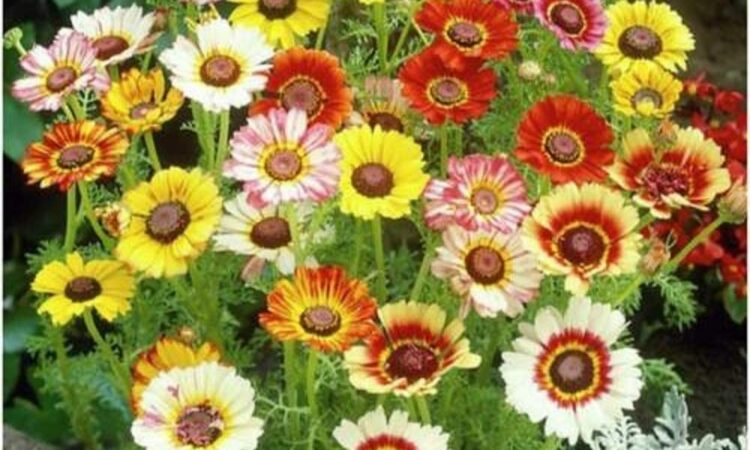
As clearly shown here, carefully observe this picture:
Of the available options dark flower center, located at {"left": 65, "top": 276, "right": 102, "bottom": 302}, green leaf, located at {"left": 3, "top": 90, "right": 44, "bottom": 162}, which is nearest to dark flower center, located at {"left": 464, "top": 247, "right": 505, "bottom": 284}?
dark flower center, located at {"left": 65, "top": 276, "right": 102, "bottom": 302}

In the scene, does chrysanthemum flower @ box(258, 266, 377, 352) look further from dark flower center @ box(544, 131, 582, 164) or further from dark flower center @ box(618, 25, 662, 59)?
dark flower center @ box(618, 25, 662, 59)

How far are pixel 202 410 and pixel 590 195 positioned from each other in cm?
32

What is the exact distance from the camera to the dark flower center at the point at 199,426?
104cm

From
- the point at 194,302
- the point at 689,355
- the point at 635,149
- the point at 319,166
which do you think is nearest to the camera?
the point at 319,166

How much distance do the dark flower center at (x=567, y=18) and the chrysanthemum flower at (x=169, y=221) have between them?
0.29m

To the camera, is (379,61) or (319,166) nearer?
(319,166)

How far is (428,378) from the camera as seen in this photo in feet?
3.43

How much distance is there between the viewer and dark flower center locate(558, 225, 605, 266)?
105cm

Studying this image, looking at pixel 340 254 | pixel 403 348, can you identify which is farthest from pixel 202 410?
pixel 340 254

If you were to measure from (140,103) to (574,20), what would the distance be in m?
0.34

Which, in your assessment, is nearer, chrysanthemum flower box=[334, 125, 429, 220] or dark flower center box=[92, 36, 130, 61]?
chrysanthemum flower box=[334, 125, 429, 220]

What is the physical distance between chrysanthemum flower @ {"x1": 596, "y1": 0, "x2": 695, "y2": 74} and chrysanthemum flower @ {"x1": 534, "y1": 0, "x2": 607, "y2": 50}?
2cm

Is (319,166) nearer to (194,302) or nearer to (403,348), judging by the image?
(403,348)

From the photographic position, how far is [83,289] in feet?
3.84
